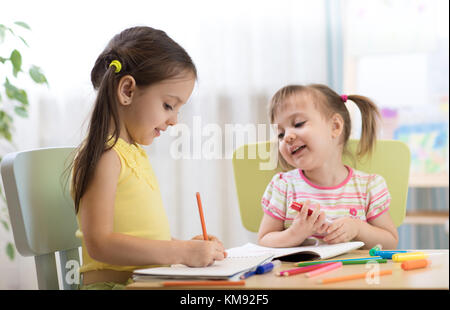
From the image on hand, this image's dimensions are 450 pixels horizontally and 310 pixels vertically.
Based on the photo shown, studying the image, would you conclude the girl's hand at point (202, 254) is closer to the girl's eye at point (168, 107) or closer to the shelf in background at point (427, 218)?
the girl's eye at point (168, 107)

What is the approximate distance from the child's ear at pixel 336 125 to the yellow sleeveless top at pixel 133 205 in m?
0.47

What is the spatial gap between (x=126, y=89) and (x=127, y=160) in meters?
0.12

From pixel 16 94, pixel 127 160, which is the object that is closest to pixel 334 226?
pixel 127 160

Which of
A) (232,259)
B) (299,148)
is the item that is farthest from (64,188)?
(299,148)

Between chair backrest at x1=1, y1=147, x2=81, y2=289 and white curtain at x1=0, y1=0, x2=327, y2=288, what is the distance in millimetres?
1041

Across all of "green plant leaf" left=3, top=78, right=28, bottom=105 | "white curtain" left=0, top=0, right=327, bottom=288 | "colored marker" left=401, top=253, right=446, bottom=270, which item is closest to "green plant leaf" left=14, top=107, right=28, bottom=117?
"green plant leaf" left=3, top=78, right=28, bottom=105

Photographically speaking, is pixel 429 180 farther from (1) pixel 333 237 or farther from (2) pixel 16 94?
(2) pixel 16 94

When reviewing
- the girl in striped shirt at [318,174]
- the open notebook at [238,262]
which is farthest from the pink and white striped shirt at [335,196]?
the open notebook at [238,262]

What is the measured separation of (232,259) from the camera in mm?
713

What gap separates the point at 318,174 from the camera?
111cm

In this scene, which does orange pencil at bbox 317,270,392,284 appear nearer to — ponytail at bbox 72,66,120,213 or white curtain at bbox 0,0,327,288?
ponytail at bbox 72,66,120,213

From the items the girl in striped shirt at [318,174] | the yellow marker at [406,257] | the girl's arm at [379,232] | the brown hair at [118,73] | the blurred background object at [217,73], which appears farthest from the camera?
the blurred background object at [217,73]

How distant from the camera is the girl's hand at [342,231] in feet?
2.82
